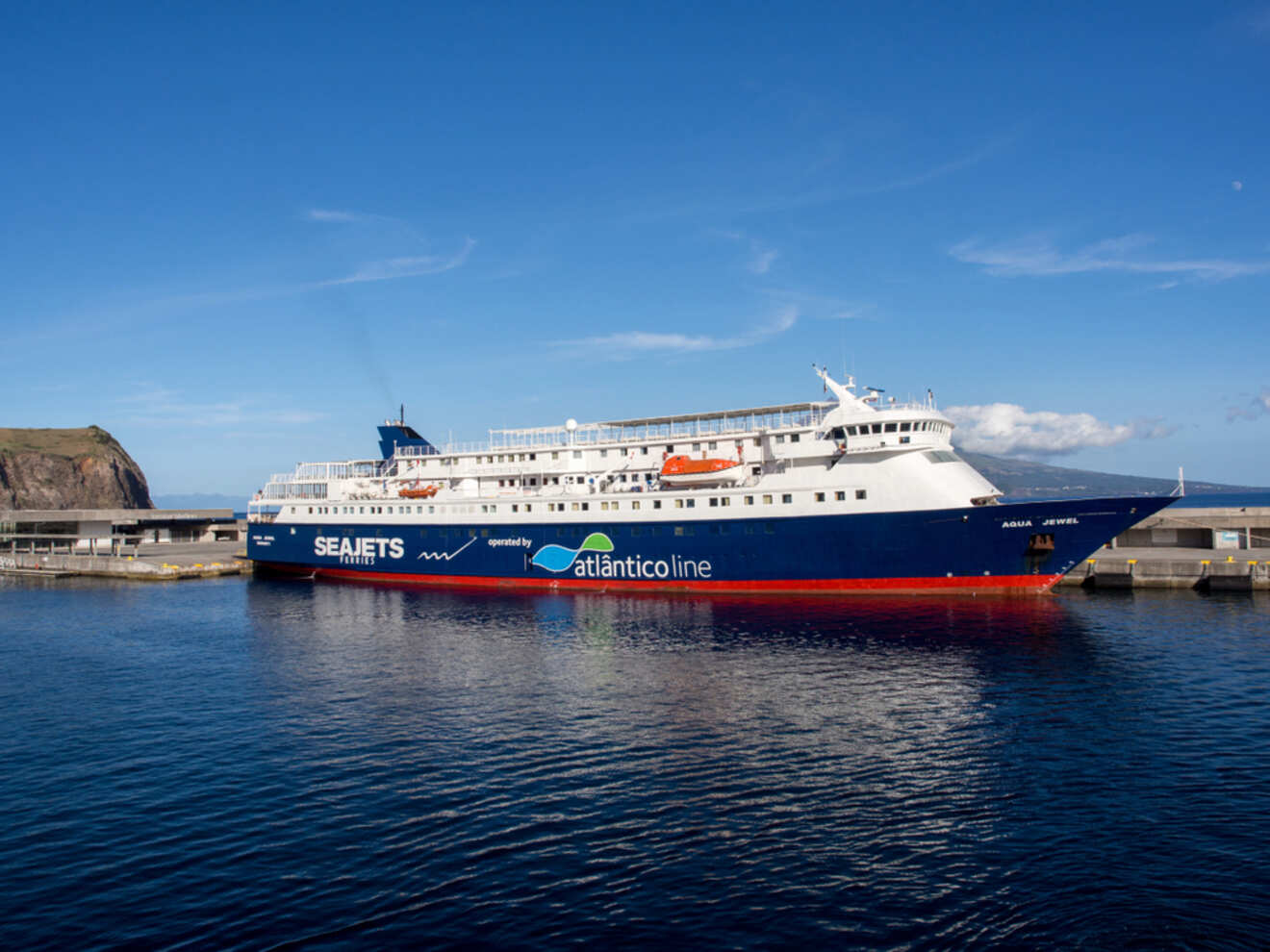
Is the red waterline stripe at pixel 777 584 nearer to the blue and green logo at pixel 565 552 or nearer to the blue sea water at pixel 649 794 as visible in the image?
the blue and green logo at pixel 565 552

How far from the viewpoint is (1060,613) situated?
35406mm

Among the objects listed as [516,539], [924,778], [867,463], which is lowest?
[924,778]

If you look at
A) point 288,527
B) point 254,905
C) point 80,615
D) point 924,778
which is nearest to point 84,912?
point 254,905

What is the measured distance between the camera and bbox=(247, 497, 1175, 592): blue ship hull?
38250 mm

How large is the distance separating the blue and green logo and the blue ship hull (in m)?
0.07

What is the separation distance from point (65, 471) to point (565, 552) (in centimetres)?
13212

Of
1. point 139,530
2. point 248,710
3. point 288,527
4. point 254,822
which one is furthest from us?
point 139,530

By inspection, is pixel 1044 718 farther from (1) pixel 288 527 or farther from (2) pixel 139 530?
(2) pixel 139 530

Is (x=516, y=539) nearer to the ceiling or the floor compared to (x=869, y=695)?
nearer to the ceiling

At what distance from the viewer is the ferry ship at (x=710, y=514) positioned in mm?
39125

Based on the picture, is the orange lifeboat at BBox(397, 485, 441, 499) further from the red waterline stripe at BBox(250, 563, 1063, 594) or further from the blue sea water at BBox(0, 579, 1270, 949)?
the blue sea water at BBox(0, 579, 1270, 949)

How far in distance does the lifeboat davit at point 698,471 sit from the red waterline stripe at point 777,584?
586 cm

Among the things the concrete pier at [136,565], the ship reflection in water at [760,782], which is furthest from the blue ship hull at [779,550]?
the concrete pier at [136,565]

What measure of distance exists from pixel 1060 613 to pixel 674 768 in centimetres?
2655
